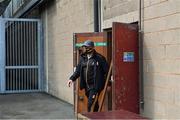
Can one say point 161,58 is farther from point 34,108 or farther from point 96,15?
Answer: point 34,108

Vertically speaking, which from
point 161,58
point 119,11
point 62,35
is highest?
point 119,11

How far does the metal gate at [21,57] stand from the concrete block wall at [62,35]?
0.91 metres

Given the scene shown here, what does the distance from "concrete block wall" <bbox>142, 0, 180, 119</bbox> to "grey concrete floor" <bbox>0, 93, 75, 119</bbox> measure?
3305 millimetres

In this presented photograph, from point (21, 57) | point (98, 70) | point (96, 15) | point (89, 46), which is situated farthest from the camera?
point (21, 57)

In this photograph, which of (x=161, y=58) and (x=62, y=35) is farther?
(x=62, y=35)

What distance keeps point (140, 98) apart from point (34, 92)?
9613 millimetres

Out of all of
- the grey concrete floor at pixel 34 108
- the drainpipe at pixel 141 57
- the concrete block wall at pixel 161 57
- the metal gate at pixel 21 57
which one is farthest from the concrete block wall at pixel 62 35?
the concrete block wall at pixel 161 57

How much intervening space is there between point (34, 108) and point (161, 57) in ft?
18.8

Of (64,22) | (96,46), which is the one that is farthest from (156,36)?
(64,22)

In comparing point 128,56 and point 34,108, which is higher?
point 128,56

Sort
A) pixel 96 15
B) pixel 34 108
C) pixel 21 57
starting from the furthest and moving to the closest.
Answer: pixel 21 57 < pixel 34 108 < pixel 96 15

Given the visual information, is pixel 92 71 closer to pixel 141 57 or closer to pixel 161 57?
pixel 141 57

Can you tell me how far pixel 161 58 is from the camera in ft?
22.8

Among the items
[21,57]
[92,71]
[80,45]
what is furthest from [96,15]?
[21,57]
